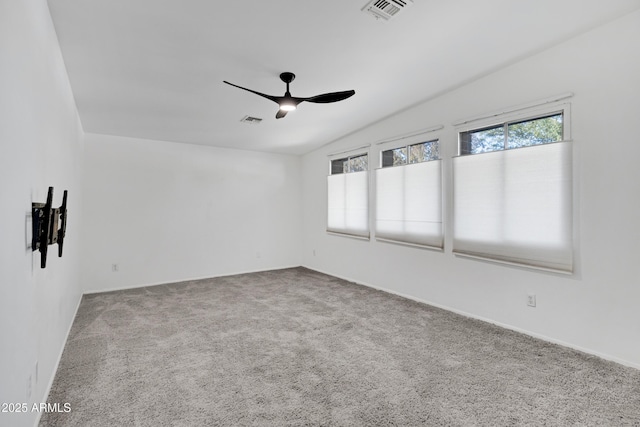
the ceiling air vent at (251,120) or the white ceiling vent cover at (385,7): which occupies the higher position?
the white ceiling vent cover at (385,7)

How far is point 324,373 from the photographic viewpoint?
239 centimetres

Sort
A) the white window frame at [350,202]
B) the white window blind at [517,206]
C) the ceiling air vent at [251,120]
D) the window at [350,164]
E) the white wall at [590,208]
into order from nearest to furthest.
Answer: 1. the white wall at [590,208]
2. the white window blind at [517,206]
3. the ceiling air vent at [251,120]
4. the white window frame at [350,202]
5. the window at [350,164]

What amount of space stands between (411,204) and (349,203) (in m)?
1.43

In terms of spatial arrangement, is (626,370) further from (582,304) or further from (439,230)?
(439,230)

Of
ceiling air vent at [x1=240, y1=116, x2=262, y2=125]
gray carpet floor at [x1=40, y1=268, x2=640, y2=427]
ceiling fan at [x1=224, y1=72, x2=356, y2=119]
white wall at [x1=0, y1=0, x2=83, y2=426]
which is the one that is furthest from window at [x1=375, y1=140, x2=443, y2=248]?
white wall at [x1=0, y1=0, x2=83, y2=426]

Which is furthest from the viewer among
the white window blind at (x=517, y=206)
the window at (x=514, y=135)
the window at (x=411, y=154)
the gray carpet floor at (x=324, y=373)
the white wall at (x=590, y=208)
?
the window at (x=411, y=154)

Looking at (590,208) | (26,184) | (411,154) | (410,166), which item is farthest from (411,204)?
(26,184)

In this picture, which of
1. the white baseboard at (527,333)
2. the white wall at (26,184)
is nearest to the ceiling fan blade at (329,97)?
the white wall at (26,184)

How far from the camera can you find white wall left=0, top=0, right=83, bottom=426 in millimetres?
1311

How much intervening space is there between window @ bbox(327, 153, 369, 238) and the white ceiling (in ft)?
4.73

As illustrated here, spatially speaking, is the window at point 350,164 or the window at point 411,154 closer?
the window at point 411,154

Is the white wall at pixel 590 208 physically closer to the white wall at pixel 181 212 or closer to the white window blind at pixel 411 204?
the white window blind at pixel 411 204

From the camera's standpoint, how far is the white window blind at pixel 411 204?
398 centimetres

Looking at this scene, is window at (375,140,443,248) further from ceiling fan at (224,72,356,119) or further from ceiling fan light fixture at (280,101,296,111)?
ceiling fan light fixture at (280,101,296,111)
